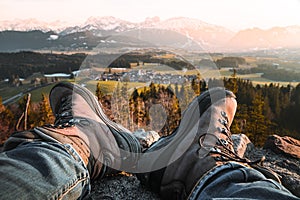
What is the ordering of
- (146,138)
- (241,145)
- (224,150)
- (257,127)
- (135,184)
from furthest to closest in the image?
(257,127) < (146,138) < (241,145) < (135,184) < (224,150)

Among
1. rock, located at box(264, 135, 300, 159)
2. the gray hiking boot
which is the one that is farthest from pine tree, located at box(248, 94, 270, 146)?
the gray hiking boot

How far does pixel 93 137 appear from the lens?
93.3 inches

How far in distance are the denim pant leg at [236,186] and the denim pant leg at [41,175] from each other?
0.61 m

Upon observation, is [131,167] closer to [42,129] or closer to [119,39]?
[42,129]

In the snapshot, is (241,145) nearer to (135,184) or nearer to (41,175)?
(135,184)

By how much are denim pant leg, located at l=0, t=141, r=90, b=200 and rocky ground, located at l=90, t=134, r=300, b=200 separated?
0.55 metres

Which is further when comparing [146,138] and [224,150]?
[146,138]

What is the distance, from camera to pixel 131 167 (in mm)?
2562

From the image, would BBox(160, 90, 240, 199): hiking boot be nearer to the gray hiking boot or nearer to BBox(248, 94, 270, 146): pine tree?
the gray hiking boot

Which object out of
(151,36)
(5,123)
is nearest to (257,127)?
(151,36)

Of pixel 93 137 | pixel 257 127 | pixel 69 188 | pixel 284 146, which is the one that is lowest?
pixel 257 127

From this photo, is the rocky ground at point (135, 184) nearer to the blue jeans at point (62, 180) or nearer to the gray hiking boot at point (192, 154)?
the gray hiking boot at point (192, 154)

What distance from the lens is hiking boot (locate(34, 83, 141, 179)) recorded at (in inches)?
80.9

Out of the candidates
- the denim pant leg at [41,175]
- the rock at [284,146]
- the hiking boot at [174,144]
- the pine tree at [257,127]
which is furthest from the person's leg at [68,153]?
the pine tree at [257,127]
